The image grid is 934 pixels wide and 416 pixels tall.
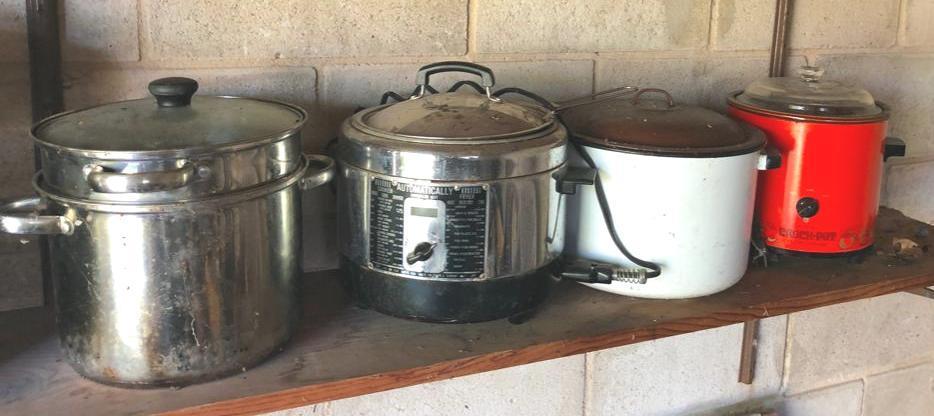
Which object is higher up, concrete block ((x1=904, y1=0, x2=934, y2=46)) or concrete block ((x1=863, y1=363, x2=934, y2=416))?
concrete block ((x1=904, y1=0, x2=934, y2=46))

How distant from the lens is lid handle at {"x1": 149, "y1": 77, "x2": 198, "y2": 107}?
772 mm

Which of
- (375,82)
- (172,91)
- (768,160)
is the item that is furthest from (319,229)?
(768,160)

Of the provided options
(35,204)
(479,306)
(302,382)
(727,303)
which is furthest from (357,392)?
(727,303)

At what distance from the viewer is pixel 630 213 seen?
957 mm

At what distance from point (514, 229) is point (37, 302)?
20.6 inches

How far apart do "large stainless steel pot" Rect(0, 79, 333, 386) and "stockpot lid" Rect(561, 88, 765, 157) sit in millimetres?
351

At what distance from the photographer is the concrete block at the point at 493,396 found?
1.17 meters

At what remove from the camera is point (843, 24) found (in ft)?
4.34

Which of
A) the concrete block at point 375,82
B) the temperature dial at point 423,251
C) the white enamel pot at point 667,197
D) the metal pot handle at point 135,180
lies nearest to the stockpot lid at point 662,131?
the white enamel pot at point 667,197

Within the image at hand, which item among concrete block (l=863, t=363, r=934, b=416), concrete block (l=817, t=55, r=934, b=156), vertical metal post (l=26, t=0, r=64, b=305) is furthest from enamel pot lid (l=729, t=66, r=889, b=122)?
vertical metal post (l=26, t=0, r=64, b=305)

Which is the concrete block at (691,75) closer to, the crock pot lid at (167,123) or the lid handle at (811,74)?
the lid handle at (811,74)

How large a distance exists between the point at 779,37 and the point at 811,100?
0.23 metres

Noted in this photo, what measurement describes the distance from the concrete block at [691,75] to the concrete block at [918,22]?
0.73ft

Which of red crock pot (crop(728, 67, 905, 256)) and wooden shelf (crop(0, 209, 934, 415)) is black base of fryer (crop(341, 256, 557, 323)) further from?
red crock pot (crop(728, 67, 905, 256))
